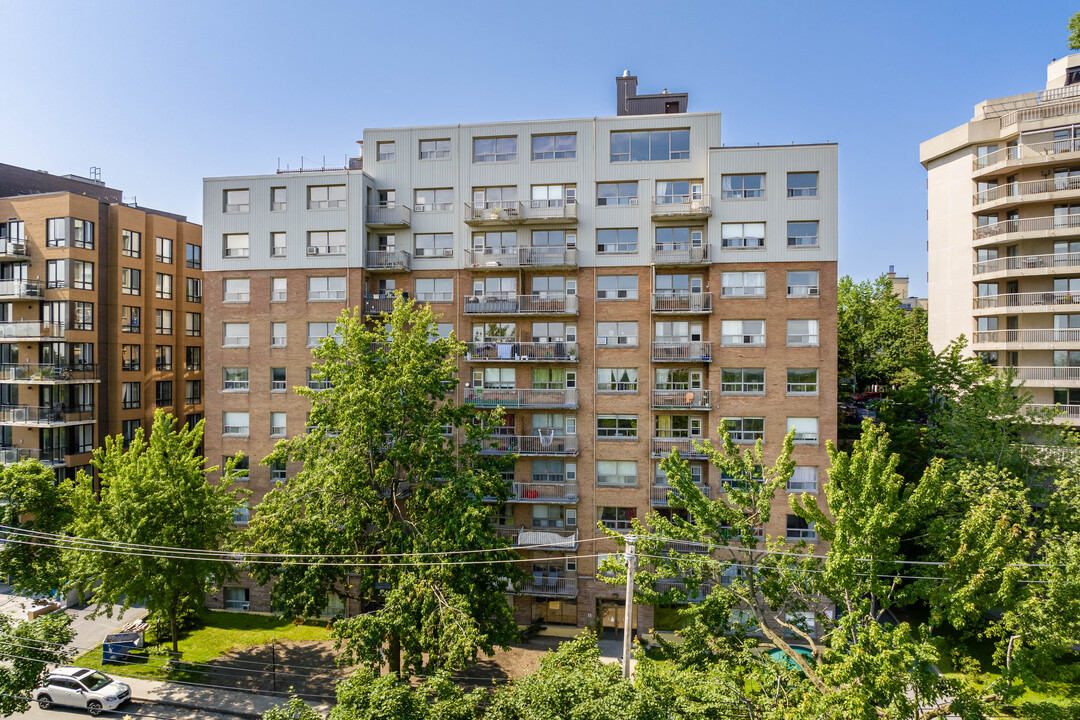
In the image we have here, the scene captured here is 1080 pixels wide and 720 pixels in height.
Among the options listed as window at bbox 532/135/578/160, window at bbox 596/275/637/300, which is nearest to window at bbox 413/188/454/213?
window at bbox 532/135/578/160

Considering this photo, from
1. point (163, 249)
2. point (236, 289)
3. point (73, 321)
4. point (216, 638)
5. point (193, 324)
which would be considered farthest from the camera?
point (193, 324)

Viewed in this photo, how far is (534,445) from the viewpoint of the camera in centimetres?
3017

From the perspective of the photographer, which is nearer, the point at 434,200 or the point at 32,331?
the point at 434,200

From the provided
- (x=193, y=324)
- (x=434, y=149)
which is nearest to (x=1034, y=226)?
(x=434, y=149)

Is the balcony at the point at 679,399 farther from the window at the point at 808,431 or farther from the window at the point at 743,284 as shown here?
the window at the point at 743,284

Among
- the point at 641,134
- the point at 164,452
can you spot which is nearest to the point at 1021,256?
the point at 641,134

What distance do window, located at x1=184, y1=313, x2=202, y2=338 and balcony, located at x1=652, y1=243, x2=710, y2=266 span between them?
36.6m

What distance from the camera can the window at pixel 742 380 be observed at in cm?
2919

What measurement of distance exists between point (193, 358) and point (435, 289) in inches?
978

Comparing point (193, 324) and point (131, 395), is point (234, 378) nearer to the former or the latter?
point (131, 395)

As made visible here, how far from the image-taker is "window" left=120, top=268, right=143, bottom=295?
38.9 m

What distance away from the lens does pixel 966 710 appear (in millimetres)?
16172

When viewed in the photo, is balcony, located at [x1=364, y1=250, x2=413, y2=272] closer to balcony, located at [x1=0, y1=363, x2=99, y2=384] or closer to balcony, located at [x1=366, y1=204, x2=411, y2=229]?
balcony, located at [x1=366, y1=204, x2=411, y2=229]

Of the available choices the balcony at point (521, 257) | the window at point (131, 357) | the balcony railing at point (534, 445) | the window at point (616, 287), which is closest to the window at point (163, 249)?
the window at point (131, 357)
